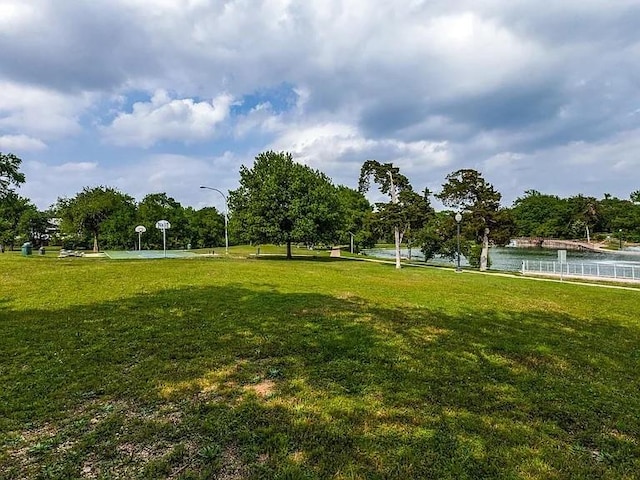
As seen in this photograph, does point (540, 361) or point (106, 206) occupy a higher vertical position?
point (106, 206)

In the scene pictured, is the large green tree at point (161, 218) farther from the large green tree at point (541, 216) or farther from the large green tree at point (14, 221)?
the large green tree at point (541, 216)

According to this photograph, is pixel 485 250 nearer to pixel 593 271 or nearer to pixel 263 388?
pixel 593 271

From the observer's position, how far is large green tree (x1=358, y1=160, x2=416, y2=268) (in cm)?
2773

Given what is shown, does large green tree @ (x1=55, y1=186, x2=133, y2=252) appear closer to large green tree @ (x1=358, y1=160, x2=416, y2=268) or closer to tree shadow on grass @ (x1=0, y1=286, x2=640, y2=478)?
large green tree @ (x1=358, y1=160, x2=416, y2=268)

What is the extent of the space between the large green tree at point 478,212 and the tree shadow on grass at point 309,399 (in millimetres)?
26586

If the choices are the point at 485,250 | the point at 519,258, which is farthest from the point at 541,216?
the point at 485,250

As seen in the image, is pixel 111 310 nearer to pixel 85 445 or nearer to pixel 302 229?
pixel 85 445

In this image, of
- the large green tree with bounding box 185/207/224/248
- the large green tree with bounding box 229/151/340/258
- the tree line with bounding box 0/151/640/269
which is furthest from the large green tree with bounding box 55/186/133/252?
the large green tree with bounding box 229/151/340/258

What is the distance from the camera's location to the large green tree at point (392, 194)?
2773 centimetres

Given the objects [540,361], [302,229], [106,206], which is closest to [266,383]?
[540,361]

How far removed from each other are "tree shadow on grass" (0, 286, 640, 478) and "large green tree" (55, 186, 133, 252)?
52987 mm

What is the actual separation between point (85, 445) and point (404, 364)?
4.05 m

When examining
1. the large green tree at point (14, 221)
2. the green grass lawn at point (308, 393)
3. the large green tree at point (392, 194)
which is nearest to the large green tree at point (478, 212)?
the large green tree at point (392, 194)

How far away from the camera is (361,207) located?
64.8 meters
